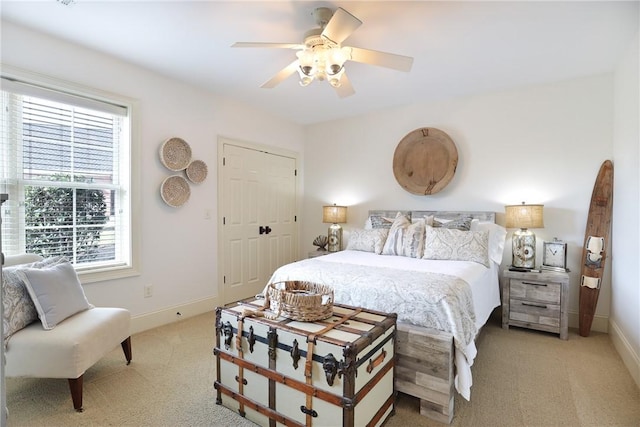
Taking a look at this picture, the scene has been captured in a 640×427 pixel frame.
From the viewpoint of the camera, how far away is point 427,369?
1918 millimetres

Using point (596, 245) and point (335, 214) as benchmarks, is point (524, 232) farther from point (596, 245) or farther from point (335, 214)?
point (335, 214)

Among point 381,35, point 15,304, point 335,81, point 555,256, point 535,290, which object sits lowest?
point 535,290

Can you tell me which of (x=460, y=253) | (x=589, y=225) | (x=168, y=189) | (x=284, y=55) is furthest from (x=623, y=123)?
(x=168, y=189)

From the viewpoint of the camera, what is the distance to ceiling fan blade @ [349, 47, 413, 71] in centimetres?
215

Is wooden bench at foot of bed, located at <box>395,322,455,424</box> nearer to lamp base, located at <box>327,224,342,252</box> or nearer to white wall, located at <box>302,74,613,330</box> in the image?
white wall, located at <box>302,74,613,330</box>

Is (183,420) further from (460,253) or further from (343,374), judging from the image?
(460,253)

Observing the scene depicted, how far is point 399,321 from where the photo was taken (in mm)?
2094

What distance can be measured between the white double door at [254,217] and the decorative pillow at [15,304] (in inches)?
79.2

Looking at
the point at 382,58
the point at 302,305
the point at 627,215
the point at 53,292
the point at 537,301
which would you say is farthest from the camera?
the point at 537,301

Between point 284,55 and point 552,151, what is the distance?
2.91 m

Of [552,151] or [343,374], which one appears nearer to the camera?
[343,374]

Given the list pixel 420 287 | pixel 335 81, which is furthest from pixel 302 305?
pixel 335 81

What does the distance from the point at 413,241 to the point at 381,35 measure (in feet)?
6.37

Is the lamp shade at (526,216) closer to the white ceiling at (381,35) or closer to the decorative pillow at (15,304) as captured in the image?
the white ceiling at (381,35)
